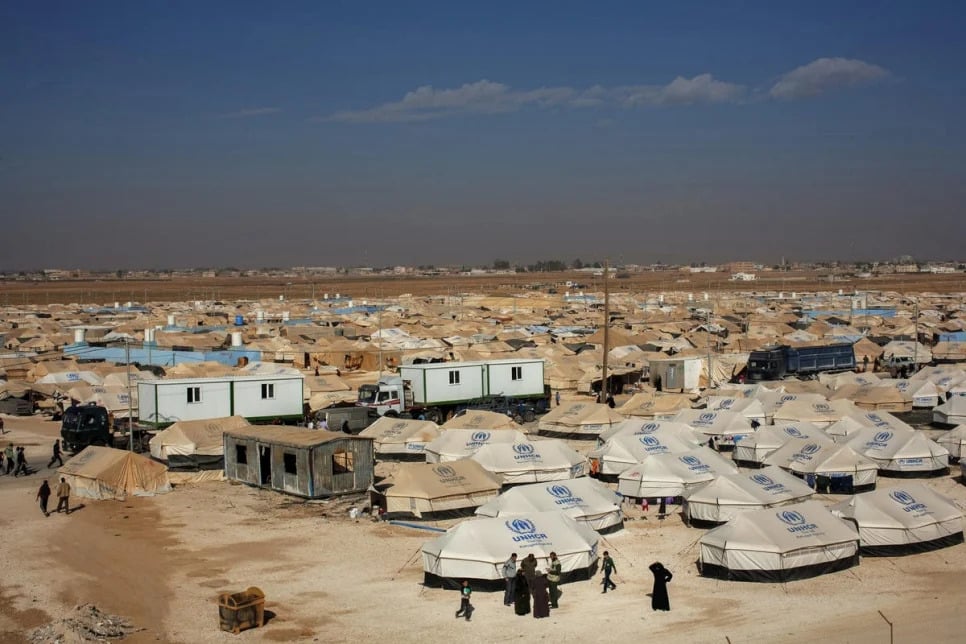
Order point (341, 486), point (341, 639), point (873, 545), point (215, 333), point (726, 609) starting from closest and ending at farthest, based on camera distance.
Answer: point (341, 639)
point (726, 609)
point (873, 545)
point (341, 486)
point (215, 333)

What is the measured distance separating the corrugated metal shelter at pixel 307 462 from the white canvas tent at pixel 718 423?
453 inches

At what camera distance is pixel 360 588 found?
58.2 ft

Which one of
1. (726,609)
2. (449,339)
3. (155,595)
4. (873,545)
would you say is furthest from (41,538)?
(449,339)

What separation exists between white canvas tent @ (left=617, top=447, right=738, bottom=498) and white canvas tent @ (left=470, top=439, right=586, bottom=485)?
1655mm

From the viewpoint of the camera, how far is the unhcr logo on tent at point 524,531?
58.6 ft

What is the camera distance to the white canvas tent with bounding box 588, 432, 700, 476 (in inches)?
1049

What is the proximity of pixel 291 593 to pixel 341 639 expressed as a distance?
8.64 ft

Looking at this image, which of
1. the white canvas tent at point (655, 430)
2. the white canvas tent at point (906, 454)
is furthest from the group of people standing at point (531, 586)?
the white canvas tent at point (906, 454)

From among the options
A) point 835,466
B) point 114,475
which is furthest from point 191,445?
point 835,466

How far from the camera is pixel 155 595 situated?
17.6 m

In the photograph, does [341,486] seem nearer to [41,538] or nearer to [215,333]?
[41,538]

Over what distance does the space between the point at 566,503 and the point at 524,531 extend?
9.98 ft

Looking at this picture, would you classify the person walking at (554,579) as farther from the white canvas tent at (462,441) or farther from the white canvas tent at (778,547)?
the white canvas tent at (462,441)

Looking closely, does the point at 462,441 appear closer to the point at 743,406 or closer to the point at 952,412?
the point at 743,406
